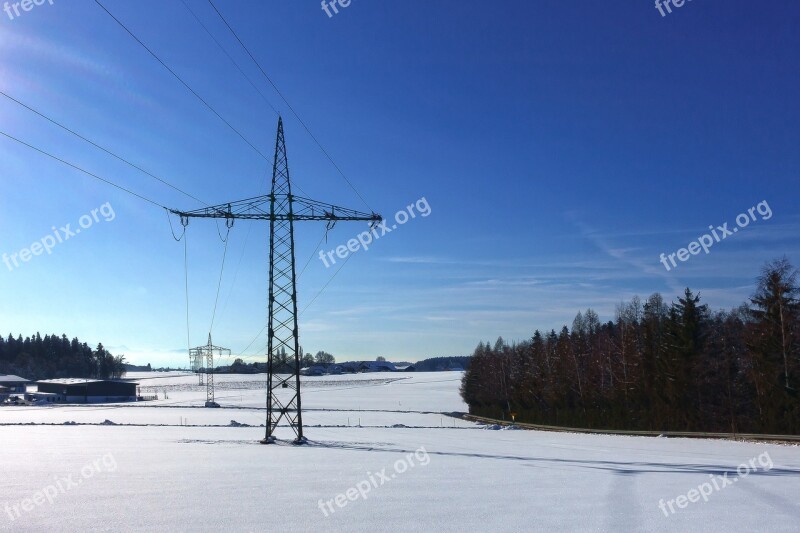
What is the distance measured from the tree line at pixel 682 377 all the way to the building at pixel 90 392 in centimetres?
7053

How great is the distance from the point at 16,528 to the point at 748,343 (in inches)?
1922

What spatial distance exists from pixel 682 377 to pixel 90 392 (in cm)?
10233

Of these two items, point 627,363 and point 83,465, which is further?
Result: point 627,363

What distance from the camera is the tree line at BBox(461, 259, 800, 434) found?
4369cm

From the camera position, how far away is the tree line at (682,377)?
43.7 metres

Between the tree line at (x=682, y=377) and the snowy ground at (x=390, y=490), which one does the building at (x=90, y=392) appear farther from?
the snowy ground at (x=390, y=490)

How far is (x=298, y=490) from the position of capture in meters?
15.5

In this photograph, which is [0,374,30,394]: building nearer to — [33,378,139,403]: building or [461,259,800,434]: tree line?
[33,378,139,403]: building

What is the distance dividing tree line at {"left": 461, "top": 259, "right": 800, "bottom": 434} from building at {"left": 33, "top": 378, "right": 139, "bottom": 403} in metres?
70.5

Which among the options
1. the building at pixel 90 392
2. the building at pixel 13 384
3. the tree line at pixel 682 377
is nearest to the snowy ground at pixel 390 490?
the tree line at pixel 682 377

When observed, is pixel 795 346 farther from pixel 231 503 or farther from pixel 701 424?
pixel 231 503

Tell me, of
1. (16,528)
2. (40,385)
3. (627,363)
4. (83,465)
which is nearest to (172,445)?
(83,465)

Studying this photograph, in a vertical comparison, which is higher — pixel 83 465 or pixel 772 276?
pixel 772 276

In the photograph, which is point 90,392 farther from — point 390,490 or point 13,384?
point 390,490
